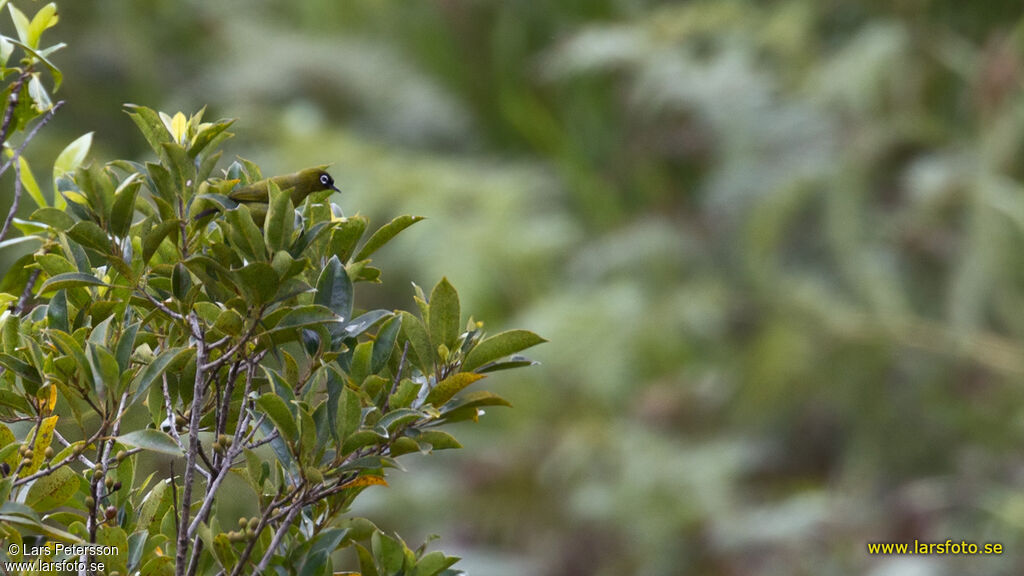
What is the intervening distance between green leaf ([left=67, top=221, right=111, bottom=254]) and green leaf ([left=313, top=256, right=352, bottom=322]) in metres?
0.09

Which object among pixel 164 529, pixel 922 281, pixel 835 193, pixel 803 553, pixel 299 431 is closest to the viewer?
pixel 299 431

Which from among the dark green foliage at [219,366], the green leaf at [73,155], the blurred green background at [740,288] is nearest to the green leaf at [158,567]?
the dark green foliage at [219,366]

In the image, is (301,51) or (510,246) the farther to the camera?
(301,51)

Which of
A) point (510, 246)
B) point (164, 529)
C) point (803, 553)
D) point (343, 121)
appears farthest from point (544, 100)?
point (164, 529)

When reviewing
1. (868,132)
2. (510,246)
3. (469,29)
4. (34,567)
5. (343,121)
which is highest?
(469,29)

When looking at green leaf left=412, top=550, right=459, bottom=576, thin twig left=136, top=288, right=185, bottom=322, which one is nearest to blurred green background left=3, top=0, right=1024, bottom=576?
green leaf left=412, top=550, right=459, bottom=576

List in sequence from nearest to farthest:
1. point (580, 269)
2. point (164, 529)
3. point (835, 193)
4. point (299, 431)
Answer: point (299, 431) → point (164, 529) → point (835, 193) → point (580, 269)

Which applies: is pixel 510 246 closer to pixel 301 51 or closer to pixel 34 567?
pixel 301 51

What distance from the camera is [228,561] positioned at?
471mm

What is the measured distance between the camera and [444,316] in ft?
1.57

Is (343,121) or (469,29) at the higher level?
(469,29)

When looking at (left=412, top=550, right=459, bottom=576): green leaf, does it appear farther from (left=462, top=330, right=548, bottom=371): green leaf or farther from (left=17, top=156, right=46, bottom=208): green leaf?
(left=17, top=156, right=46, bottom=208): green leaf

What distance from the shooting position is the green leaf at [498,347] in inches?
18.6

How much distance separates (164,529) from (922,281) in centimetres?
277
